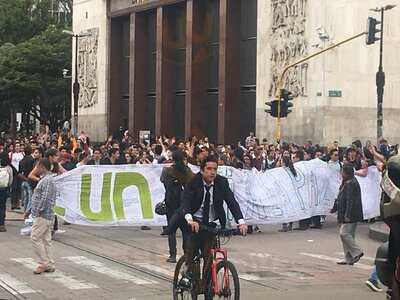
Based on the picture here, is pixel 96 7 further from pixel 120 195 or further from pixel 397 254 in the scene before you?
pixel 397 254

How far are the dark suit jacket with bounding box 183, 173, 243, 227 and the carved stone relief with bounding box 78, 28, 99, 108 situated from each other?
53.4 m

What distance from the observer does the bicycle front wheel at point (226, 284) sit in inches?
312

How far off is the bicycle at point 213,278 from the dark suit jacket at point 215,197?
20cm

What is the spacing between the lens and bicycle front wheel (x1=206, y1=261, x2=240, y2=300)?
7.93 m

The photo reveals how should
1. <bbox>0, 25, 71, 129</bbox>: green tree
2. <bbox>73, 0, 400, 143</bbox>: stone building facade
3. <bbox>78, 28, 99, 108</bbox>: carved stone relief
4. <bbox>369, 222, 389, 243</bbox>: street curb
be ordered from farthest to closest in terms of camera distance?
<bbox>0, 25, 71, 129</bbox>: green tree < <bbox>78, 28, 99, 108</bbox>: carved stone relief < <bbox>73, 0, 400, 143</bbox>: stone building facade < <bbox>369, 222, 389, 243</bbox>: street curb

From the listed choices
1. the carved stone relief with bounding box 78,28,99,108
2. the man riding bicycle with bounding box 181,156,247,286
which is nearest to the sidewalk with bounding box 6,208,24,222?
the man riding bicycle with bounding box 181,156,247,286

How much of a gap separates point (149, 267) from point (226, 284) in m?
4.24

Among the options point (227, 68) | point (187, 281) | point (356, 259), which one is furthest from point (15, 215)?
point (227, 68)

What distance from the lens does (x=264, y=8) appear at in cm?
4262

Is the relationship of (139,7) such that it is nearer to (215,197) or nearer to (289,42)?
(289,42)

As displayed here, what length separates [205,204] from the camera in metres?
8.43

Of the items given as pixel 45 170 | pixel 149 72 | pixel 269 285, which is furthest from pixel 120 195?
pixel 149 72

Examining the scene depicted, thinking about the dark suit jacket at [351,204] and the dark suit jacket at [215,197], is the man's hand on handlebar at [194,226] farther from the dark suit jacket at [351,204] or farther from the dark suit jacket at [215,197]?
the dark suit jacket at [351,204]

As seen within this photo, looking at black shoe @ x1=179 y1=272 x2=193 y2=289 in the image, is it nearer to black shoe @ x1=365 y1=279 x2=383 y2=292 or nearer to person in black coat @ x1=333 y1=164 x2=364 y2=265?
black shoe @ x1=365 y1=279 x2=383 y2=292
